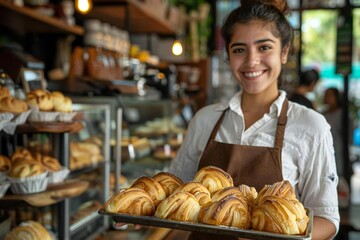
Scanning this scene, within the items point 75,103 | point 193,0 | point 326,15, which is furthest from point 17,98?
point 326,15

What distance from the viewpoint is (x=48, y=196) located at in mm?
2045

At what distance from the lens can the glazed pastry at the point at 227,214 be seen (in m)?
1.21

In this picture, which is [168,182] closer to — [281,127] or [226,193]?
[226,193]

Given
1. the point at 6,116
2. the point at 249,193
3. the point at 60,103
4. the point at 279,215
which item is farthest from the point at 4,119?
the point at 279,215

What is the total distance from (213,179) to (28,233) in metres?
1.01

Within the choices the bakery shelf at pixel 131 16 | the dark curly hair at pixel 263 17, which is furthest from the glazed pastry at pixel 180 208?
the bakery shelf at pixel 131 16

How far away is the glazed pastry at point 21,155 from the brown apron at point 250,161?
82cm

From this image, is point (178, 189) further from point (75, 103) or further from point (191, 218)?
point (75, 103)

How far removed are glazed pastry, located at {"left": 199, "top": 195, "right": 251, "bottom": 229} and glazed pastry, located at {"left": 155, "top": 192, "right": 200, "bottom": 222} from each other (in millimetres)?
23

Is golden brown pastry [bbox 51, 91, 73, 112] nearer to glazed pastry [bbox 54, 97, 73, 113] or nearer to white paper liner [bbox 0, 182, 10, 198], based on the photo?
glazed pastry [bbox 54, 97, 73, 113]

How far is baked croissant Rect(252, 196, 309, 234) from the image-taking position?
46.7 inches

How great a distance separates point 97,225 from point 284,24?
1830 mm

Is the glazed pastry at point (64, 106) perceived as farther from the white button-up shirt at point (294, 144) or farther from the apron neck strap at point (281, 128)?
the apron neck strap at point (281, 128)

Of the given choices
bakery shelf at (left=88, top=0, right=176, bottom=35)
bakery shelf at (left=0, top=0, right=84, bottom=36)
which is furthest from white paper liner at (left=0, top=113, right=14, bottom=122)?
bakery shelf at (left=88, top=0, right=176, bottom=35)
